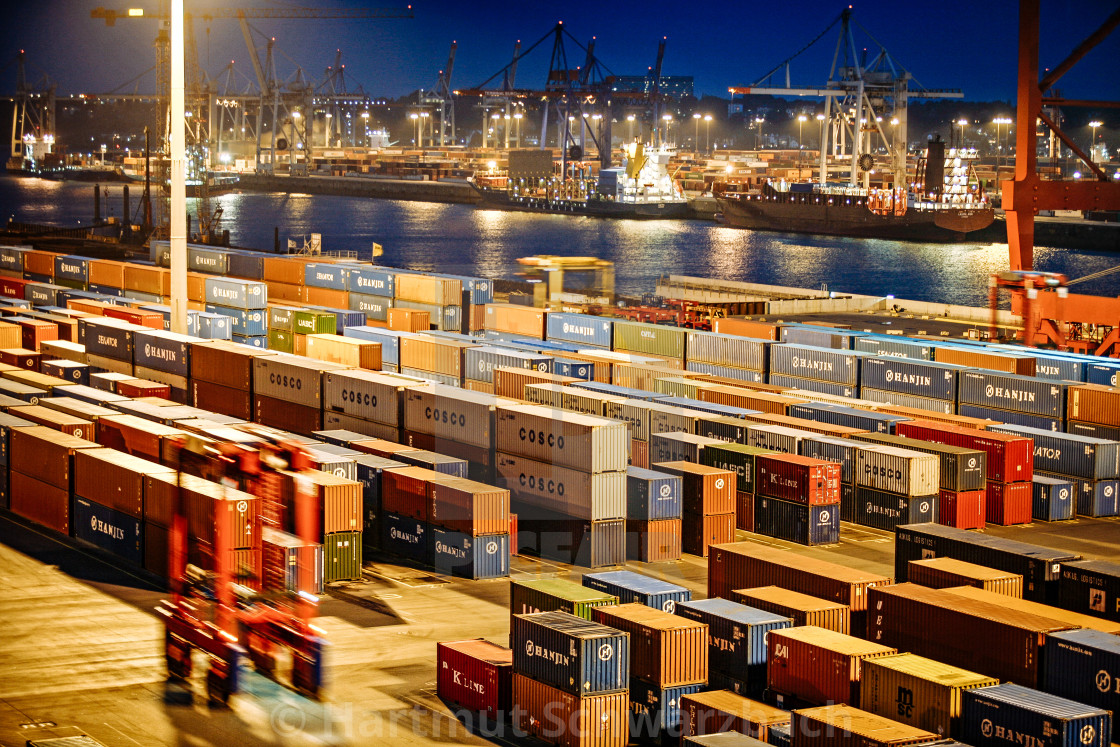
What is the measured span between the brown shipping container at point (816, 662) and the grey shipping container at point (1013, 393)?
74.3 ft

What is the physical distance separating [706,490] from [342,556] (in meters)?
9.05

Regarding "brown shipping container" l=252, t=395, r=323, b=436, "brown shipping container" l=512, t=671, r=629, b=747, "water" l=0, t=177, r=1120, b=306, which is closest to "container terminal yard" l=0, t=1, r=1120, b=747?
"brown shipping container" l=512, t=671, r=629, b=747

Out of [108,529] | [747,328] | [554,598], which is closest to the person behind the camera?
[554,598]

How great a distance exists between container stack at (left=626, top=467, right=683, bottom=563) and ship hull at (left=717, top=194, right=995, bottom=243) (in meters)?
145

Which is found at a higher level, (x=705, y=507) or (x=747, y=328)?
(x=747, y=328)

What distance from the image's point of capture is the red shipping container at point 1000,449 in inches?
1374

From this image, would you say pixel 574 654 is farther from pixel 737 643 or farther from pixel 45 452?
pixel 45 452

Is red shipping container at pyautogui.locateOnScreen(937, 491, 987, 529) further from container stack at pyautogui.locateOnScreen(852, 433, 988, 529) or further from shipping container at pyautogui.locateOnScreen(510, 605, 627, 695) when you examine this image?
shipping container at pyautogui.locateOnScreen(510, 605, 627, 695)

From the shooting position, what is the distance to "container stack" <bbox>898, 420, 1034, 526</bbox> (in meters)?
34.9

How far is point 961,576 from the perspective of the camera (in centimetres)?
2272

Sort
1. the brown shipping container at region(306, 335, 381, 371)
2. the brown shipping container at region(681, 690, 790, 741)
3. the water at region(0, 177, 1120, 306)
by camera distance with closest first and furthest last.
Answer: the brown shipping container at region(681, 690, 790, 741) < the brown shipping container at region(306, 335, 381, 371) < the water at region(0, 177, 1120, 306)

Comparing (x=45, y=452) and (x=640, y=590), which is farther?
(x=45, y=452)

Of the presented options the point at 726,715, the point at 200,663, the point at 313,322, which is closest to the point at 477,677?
the point at 726,715

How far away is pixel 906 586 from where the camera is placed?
2197 cm
